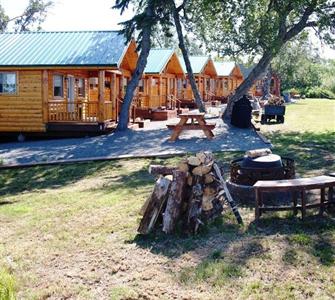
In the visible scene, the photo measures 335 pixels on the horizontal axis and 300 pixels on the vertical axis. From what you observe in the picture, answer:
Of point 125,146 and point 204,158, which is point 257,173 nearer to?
point 204,158

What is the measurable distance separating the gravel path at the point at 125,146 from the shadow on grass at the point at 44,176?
1083 mm

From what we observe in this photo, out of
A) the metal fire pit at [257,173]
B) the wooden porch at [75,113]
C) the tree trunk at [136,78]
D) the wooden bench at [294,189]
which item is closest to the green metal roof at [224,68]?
the tree trunk at [136,78]

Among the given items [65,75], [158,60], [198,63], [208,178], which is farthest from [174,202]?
[198,63]

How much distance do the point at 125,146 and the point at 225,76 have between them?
35151 mm

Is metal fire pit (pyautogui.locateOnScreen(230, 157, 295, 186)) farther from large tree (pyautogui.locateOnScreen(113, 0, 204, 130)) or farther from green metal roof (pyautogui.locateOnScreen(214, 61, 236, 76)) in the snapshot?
green metal roof (pyautogui.locateOnScreen(214, 61, 236, 76))

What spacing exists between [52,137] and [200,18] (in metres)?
11.9

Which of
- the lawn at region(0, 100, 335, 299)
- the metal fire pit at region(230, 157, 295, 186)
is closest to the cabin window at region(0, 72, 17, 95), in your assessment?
the lawn at region(0, 100, 335, 299)

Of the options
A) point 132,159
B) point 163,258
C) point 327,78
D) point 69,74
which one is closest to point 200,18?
point 69,74

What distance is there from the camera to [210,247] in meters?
5.69

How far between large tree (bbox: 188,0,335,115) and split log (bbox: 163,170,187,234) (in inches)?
605

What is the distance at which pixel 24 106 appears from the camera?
1947cm

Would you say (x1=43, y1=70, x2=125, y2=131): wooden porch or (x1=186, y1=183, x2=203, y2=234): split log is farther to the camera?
(x1=43, y1=70, x2=125, y2=131): wooden porch

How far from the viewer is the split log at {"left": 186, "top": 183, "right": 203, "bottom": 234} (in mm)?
6180

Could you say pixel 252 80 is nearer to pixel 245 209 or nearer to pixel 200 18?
pixel 200 18
